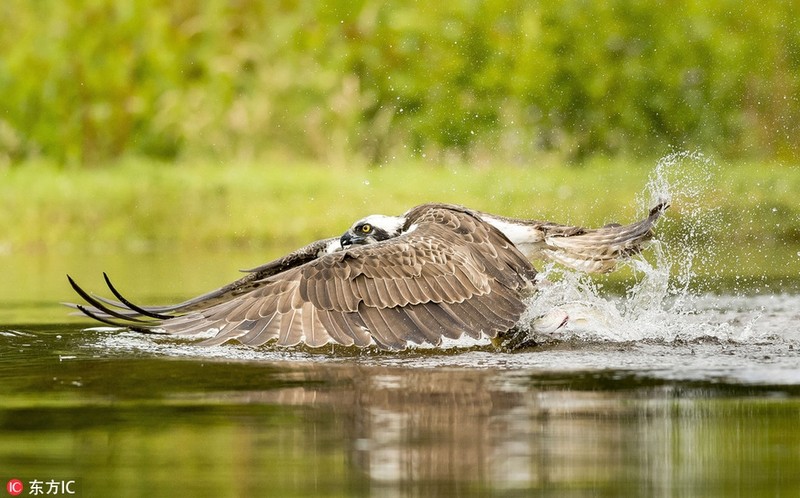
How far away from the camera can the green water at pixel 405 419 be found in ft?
15.8

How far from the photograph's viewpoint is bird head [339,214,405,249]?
867cm

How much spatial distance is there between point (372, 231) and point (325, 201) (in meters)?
8.01

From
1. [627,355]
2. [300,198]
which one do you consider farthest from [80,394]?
[300,198]

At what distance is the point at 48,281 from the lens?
12.6 metres

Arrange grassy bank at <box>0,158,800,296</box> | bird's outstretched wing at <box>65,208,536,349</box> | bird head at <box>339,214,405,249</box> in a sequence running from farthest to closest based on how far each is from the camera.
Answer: grassy bank at <box>0,158,800,296</box>
bird head at <box>339,214,405,249</box>
bird's outstretched wing at <box>65,208,536,349</box>

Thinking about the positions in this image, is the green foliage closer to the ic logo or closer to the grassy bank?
the grassy bank

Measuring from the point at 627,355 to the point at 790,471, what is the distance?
8.96ft

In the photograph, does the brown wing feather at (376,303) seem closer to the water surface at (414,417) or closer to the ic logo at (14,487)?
the water surface at (414,417)

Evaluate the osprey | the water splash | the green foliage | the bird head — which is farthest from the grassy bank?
the osprey

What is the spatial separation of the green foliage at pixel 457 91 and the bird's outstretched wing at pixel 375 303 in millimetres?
10300

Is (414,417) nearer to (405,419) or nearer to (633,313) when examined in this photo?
(405,419)

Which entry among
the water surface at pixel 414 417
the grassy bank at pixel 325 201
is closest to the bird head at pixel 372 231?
the water surface at pixel 414 417

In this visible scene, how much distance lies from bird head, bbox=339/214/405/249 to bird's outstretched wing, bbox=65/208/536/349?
27.5 inches

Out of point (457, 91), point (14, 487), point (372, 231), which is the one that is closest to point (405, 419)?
point (14, 487)
